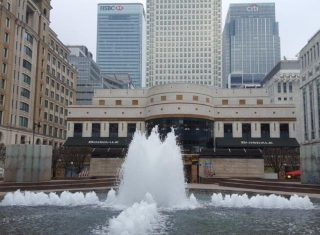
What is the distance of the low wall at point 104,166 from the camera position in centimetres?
5519

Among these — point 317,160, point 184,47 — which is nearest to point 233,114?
point 317,160

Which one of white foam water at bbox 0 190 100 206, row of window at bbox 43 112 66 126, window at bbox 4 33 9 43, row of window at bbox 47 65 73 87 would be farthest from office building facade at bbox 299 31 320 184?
window at bbox 4 33 9 43

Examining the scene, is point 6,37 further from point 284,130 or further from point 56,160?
point 284,130

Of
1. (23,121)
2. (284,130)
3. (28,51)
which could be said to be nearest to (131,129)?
(23,121)

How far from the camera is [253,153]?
54.7 m

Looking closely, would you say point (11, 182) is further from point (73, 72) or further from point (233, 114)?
point (73, 72)

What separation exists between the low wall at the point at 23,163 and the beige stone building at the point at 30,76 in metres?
23.4

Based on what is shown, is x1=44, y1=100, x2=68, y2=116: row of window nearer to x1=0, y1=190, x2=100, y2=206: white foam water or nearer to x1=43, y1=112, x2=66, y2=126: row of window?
x1=43, y1=112, x2=66, y2=126: row of window

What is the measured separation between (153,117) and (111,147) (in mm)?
9325

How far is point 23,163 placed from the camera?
35.1 m

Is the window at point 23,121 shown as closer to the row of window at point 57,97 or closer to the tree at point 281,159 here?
the row of window at point 57,97

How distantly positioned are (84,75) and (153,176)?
157216mm

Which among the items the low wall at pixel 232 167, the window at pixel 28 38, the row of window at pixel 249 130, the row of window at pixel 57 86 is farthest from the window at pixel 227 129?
the row of window at pixel 57 86

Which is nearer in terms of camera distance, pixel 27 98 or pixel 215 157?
pixel 215 157
